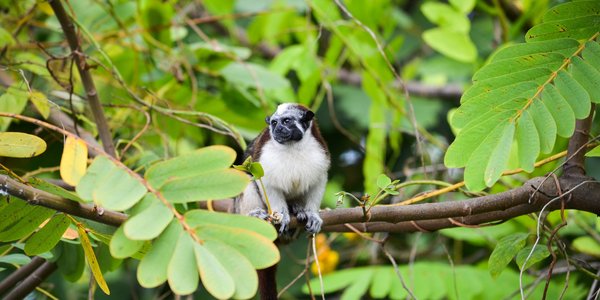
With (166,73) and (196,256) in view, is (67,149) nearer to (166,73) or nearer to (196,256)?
(196,256)

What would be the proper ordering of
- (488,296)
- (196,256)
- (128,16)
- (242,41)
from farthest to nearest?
(242,41) < (128,16) < (488,296) < (196,256)

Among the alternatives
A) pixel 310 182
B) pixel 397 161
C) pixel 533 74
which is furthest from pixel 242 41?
pixel 533 74

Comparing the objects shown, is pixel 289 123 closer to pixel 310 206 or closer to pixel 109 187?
pixel 310 206

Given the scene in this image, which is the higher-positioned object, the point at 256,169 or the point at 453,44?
the point at 256,169

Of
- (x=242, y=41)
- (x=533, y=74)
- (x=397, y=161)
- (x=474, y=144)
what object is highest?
(x=533, y=74)

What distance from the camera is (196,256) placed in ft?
6.21

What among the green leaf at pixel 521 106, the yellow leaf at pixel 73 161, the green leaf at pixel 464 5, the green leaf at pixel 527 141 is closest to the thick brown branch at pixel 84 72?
the yellow leaf at pixel 73 161

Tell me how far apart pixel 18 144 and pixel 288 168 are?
56.5 inches

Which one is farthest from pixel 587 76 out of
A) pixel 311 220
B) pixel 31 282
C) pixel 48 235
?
pixel 31 282

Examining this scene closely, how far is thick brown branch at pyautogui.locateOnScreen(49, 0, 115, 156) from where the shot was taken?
3.24 m

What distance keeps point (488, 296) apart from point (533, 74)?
67.8 inches

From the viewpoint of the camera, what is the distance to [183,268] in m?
1.87

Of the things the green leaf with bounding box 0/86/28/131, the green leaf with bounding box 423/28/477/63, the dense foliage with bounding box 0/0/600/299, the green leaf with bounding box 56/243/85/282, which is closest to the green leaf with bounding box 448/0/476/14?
the dense foliage with bounding box 0/0/600/299

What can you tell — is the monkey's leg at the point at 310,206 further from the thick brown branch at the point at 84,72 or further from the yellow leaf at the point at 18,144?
the yellow leaf at the point at 18,144
